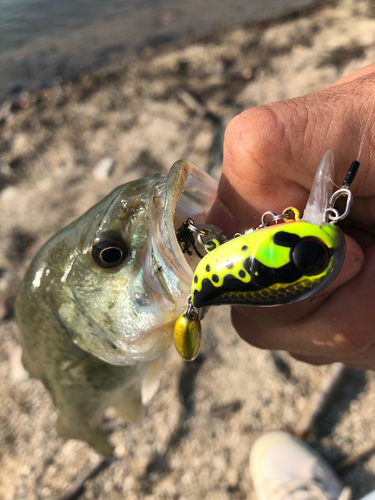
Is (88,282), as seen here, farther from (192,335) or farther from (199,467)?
(199,467)

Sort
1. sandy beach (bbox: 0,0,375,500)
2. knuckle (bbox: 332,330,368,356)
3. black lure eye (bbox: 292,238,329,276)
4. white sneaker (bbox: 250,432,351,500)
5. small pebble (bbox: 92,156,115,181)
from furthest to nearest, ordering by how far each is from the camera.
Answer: small pebble (bbox: 92,156,115,181) < sandy beach (bbox: 0,0,375,500) < white sneaker (bbox: 250,432,351,500) < knuckle (bbox: 332,330,368,356) < black lure eye (bbox: 292,238,329,276)

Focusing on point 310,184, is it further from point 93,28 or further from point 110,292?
point 93,28

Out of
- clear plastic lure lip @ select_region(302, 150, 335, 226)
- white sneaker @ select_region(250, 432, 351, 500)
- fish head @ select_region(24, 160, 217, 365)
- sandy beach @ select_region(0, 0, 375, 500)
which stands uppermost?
clear plastic lure lip @ select_region(302, 150, 335, 226)

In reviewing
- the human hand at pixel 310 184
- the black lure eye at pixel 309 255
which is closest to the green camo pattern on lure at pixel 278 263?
the black lure eye at pixel 309 255

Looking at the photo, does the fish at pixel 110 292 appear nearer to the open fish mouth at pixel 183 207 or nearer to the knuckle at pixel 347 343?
the open fish mouth at pixel 183 207

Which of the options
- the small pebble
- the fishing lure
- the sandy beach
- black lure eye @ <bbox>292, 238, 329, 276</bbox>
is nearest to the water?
the sandy beach

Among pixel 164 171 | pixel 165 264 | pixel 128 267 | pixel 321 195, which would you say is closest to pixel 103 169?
pixel 164 171

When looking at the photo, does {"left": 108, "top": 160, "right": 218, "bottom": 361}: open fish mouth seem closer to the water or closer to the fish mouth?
the fish mouth
